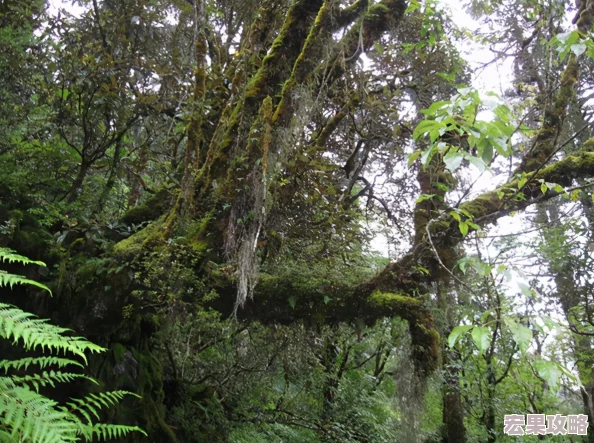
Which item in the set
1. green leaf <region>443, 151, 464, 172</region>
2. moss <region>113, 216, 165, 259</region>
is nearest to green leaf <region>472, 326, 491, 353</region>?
green leaf <region>443, 151, 464, 172</region>

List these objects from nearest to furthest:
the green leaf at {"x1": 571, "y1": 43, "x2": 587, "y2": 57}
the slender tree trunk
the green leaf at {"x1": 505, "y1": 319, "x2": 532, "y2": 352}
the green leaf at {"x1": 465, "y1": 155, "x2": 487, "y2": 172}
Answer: the green leaf at {"x1": 505, "y1": 319, "x2": 532, "y2": 352} < the green leaf at {"x1": 465, "y1": 155, "x2": 487, "y2": 172} < the green leaf at {"x1": 571, "y1": 43, "x2": 587, "y2": 57} < the slender tree trunk

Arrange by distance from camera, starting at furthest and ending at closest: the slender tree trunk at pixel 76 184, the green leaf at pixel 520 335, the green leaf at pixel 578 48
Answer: the slender tree trunk at pixel 76 184 < the green leaf at pixel 578 48 < the green leaf at pixel 520 335

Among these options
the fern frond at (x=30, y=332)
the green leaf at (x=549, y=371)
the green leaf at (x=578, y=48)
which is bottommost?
the fern frond at (x=30, y=332)

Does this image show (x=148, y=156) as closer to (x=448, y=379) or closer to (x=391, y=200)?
(x=391, y=200)

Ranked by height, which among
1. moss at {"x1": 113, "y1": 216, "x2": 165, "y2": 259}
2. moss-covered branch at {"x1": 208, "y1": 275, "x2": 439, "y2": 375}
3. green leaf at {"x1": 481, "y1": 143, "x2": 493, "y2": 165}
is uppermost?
green leaf at {"x1": 481, "y1": 143, "x2": 493, "y2": 165}

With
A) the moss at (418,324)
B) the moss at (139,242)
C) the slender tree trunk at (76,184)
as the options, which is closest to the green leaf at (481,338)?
the moss at (418,324)

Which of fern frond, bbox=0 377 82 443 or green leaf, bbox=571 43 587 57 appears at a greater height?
green leaf, bbox=571 43 587 57

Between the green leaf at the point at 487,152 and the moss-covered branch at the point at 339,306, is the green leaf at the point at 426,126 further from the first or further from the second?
the moss-covered branch at the point at 339,306

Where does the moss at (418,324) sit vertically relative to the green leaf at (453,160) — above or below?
below

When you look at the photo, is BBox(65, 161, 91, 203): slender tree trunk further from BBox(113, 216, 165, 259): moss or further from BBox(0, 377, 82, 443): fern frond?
BBox(0, 377, 82, 443): fern frond

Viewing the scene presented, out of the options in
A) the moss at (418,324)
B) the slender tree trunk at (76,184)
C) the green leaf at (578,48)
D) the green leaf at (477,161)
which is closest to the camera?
the green leaf at (477,161)

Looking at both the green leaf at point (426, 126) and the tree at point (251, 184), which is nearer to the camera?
the green leaf at point (426, 126)

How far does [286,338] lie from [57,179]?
9.73ft

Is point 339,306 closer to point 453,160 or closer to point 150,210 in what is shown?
point 150,210
